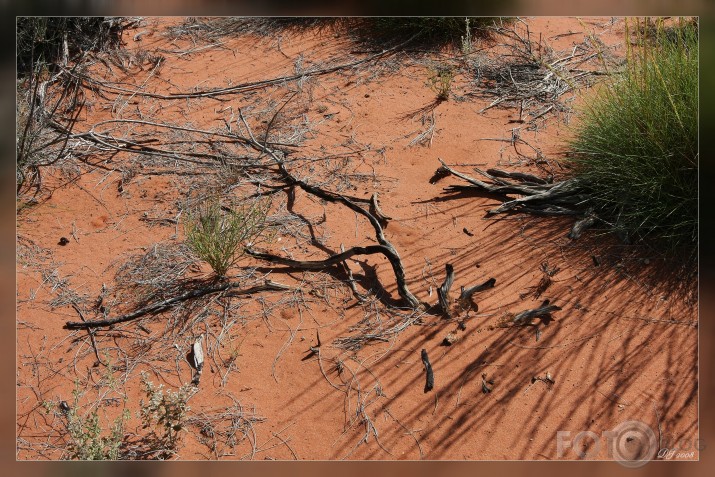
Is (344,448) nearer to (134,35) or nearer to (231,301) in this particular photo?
(231,301)

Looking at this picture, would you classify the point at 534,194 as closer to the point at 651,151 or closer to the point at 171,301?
the point at 651,151

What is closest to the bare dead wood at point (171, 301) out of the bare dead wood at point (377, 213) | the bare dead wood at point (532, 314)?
the bare dead wood at point (377, 213)

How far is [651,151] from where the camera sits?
403 centimetres

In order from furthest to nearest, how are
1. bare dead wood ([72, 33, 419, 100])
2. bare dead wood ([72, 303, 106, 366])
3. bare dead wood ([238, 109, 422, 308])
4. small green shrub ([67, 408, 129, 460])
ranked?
bare dead wood ([72, 33, 419, 100])
bare dead wood ([238, 109, 422, 308])
bare dead wood ([72, 303, 106, 366])
small green shrub ([67, 408, 129, 460])

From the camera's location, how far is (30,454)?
305 centimetres

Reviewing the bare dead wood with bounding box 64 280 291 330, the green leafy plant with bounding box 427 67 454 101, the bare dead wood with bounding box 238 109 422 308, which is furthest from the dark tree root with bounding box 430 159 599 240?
the bare dead wood with bounding box 64 280 291 330

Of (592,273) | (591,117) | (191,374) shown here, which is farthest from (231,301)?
(591,117)

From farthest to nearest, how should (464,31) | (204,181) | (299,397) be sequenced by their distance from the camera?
(464,31)
(204,181)
(299,397)

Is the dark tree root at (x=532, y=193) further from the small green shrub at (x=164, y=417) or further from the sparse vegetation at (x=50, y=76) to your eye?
the sparse vegetation at (x=50, y=76)

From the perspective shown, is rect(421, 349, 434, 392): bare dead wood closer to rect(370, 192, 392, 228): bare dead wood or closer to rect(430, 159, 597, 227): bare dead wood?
rect(370, 192, 392, 228): bare dead wood

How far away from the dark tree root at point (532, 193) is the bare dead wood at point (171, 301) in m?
1.32

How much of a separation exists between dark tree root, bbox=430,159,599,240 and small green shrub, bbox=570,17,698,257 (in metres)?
0.09

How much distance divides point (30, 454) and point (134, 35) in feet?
14.4

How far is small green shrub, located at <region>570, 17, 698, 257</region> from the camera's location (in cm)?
385
